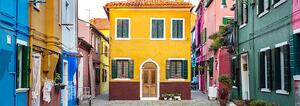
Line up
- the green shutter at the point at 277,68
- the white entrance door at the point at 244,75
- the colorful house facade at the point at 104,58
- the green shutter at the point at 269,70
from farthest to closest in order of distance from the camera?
1. the colorful house facade at the point at 104,58
2. the white entrance door at the point at 244,75
3. the green shutter at the point at 269,70
4. the green shutter at the point at 277,68

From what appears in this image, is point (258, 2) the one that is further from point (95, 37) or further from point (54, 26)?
point (95, 37)

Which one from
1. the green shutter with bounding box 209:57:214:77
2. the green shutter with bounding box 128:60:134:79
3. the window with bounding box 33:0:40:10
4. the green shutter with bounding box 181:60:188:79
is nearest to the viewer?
the window with bounding box 33:0:40:10

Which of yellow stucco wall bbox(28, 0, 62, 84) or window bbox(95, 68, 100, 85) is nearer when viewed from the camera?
yellow stucco wall bbox(28, 0, 62, 84)

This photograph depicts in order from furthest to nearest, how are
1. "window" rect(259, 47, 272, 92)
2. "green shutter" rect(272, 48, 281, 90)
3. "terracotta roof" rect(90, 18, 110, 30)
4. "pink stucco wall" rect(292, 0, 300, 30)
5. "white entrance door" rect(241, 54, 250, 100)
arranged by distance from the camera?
"terracotta roof" rect(90, 18, 110, 30) → "white entrance door" rect(241, 54, 250, 100) → "window" rect(259, 47, 272, 92) → "green shutter" rect(272, 48, 281, 90) → "pink stucco wall" rect(292, 0, 300, 30)

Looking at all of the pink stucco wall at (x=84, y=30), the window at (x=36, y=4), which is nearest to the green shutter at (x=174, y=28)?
the pink stucco wall at (x=84, y=30)

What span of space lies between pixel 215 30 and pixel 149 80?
19.1 feet

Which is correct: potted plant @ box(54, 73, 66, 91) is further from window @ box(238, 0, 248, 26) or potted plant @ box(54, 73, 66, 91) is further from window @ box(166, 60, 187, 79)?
window @ box(166, 60, 187, 79)

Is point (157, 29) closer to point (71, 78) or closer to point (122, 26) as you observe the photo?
point (122, 26)

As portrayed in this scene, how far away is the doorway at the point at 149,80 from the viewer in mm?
33625

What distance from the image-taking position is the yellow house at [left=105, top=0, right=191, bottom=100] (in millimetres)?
33344

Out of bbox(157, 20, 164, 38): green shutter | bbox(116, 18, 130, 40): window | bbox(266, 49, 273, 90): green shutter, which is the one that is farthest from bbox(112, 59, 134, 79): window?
bbox(266, 49, 273, 90): green shutter

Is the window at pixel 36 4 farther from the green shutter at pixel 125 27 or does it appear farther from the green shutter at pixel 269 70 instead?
the green shutter at pixel 125 27

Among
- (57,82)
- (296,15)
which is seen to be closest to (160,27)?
(57,82)

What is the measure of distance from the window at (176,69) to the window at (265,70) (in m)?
14.8
